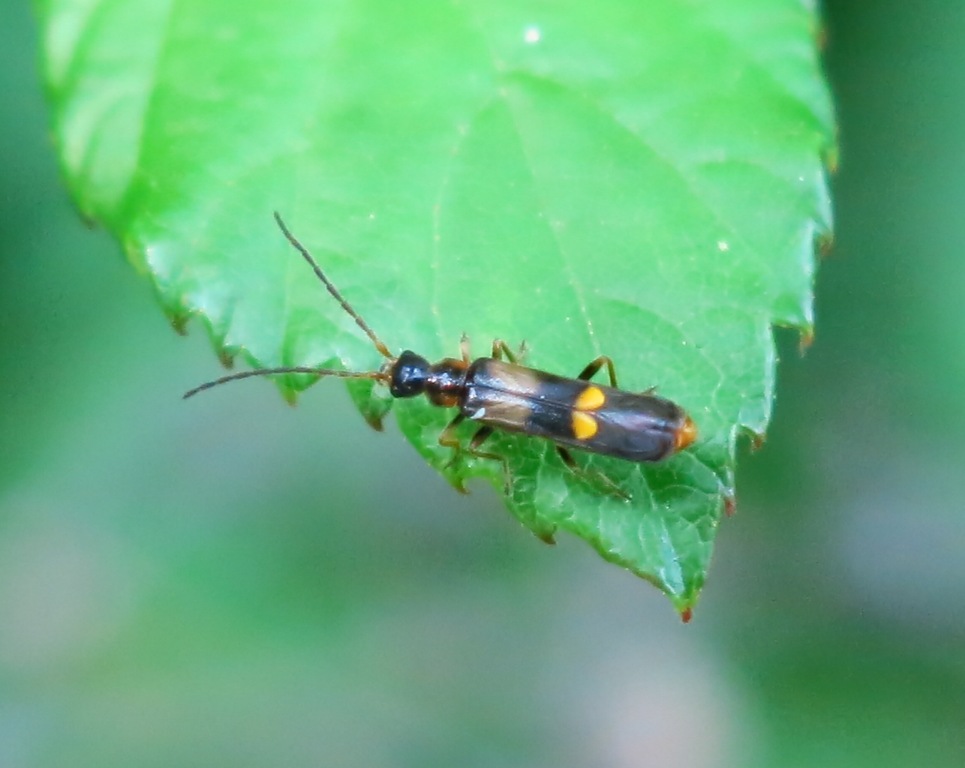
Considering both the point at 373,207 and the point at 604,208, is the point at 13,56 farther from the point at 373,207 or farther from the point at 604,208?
the point at 604,208

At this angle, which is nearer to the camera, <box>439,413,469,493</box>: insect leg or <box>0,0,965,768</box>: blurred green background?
<box>439,413,469,493</box>: insect leg

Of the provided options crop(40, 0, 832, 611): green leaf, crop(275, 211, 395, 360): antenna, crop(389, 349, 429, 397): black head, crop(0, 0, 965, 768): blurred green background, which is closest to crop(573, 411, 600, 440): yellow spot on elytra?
crop(40, 0, 832, 611): green leaf

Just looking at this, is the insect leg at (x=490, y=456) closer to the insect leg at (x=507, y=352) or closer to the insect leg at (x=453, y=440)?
the insect leg at (x=453, y=440)

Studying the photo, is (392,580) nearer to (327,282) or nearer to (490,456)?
(490,456)

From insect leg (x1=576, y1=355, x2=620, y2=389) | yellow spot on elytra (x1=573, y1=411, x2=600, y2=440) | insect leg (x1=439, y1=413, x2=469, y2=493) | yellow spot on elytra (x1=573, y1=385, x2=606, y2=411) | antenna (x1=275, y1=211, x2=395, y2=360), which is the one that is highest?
antenna (x1=275, y1=211, x2=395, y2=360)

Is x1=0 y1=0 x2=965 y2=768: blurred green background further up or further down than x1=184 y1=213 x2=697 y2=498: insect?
further down

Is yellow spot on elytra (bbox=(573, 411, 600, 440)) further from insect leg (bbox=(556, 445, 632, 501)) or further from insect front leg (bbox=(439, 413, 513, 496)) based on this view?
insect front leg (bbox=(439, 413, 513, 496))

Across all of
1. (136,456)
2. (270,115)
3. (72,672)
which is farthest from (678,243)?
(72,672)
